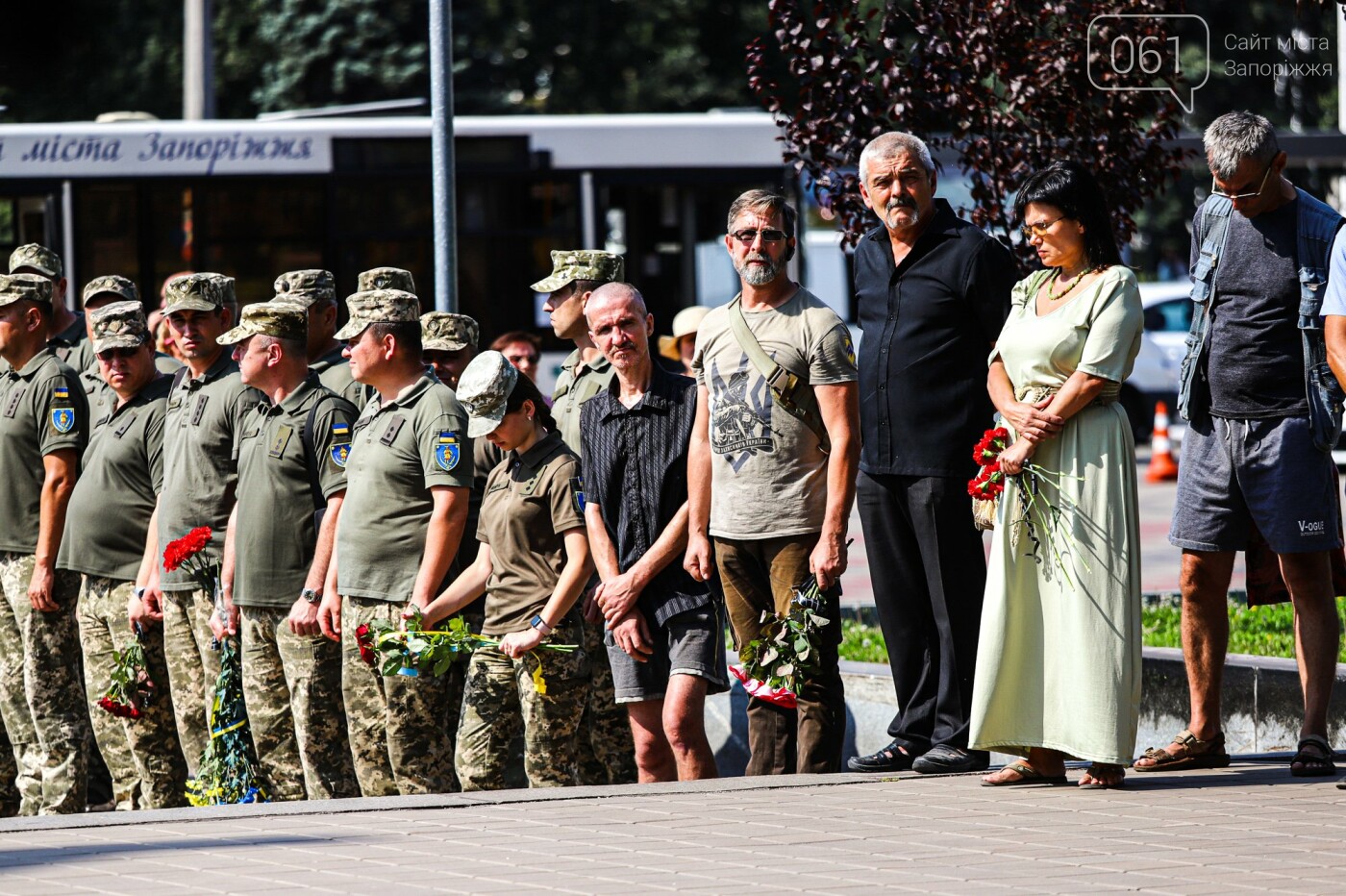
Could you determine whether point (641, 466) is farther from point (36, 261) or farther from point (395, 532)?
point (36, 261)

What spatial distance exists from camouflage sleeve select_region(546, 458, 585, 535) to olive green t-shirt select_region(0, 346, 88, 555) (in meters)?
2.98

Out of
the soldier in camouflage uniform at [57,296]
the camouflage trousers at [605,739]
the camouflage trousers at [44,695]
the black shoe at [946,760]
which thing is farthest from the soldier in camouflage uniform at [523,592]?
the soldier in camouflage uniform at [57,296]

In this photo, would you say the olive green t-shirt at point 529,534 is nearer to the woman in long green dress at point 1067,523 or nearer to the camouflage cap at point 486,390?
the camouflage cap at point 486,390

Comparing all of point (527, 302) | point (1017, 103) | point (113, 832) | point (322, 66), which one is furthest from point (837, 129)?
point (322, 66)

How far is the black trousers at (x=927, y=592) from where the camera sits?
6.15m

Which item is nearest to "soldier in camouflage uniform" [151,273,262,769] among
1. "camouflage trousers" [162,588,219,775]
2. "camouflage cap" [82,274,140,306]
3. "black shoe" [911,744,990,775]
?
"camouflage trousers" [162,588,219,775]

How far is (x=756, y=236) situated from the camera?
6.32 meters

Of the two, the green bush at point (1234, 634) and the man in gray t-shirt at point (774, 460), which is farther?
the green bush at point (1234, 634)

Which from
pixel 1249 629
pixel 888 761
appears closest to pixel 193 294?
pixel 888 761

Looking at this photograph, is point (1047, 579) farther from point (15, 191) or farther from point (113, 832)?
point (15, 191)

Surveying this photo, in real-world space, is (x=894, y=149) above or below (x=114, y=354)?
above

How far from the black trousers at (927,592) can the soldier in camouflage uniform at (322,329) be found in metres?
2.61

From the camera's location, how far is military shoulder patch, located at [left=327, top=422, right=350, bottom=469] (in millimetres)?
7191

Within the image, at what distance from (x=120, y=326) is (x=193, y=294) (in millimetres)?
453
